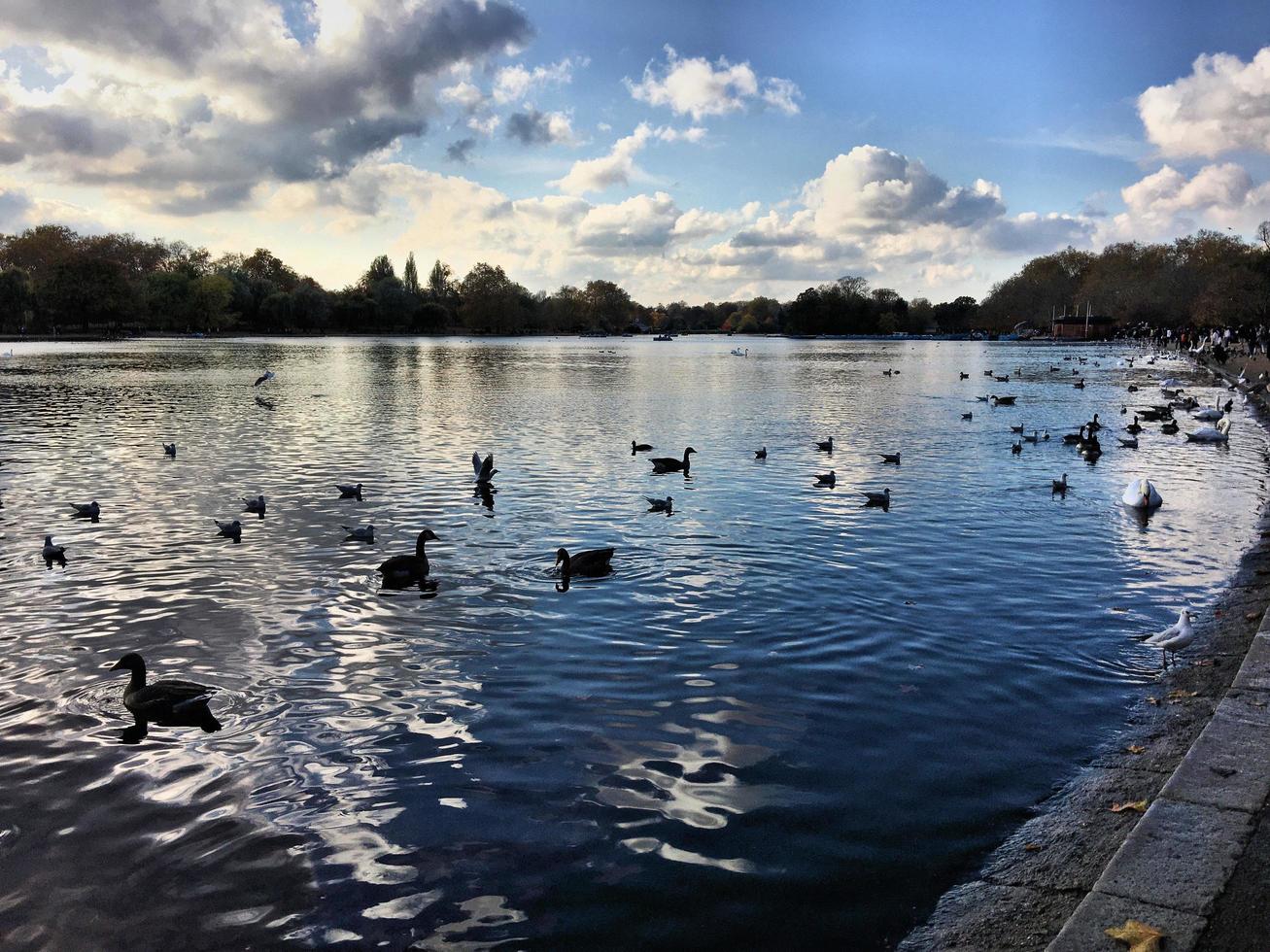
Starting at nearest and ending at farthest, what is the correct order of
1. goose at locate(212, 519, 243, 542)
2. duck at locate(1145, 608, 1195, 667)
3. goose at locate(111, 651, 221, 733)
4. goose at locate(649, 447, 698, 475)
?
A: goose at locate(111, 651, 221, 733) → duck at locate(1145, 608, 1195, 667) → goose at locate(212, 519, 243, 542) → goose at locate(649, 447, 698, 475)

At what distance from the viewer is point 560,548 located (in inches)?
547

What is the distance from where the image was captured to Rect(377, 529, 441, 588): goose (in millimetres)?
12539

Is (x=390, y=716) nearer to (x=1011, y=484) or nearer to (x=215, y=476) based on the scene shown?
(x=215, y=476)

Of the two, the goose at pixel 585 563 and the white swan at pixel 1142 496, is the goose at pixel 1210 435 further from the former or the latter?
the goose at pixel 585 563

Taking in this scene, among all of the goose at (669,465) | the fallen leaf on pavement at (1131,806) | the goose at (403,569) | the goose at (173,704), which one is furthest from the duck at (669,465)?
the fallen leaf on pavement at (1131,806)

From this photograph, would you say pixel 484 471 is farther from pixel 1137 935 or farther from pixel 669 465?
pixel 1137 935

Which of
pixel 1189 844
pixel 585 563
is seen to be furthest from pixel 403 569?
pixel 1189 844

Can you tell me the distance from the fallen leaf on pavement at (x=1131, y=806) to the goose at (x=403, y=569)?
901cm

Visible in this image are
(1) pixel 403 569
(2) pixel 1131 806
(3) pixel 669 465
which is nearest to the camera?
(2) pixel 1131 806

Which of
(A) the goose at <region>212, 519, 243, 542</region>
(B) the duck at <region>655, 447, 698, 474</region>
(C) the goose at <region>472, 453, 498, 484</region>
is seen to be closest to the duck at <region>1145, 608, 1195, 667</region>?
(A) the goose at <region>212, 519, 243, 542</region>

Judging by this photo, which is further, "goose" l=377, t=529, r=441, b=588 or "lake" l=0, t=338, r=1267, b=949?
"goose" l=377, t=529, r=441, b=588

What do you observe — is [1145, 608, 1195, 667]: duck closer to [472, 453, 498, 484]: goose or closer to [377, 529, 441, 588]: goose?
[377, 529, 441, 588]: goose

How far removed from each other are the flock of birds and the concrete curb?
103 inches

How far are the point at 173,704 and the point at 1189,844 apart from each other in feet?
25.9
